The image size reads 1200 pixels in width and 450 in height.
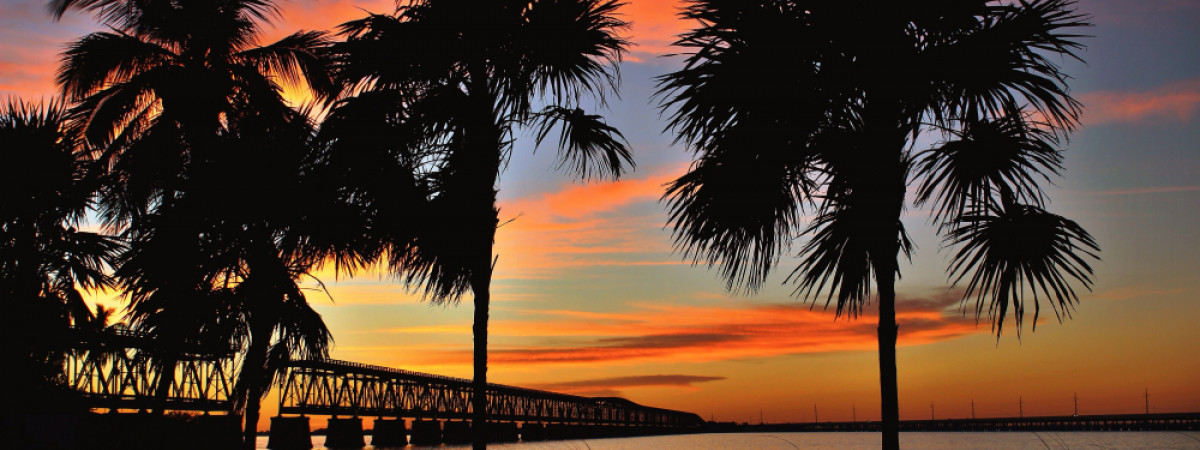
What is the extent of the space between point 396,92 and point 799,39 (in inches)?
178

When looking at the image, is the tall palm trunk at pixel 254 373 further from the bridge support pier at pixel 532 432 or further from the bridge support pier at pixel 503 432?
the bridge support pier at pixel 532 432

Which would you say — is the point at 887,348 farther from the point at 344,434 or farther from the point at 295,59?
the point at 344,434

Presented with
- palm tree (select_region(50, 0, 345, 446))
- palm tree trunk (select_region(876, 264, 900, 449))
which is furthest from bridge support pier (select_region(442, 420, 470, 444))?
palm tree trunk (select_region(876, 264, 900, 449))

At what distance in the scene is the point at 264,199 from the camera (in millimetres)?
13539

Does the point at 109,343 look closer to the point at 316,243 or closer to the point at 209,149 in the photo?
the point at 209,149

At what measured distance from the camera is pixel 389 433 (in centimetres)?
11738

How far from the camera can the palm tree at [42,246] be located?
18.4 metres

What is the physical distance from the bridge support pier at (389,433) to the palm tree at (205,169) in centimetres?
10275

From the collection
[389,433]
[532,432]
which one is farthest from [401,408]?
[532,432]

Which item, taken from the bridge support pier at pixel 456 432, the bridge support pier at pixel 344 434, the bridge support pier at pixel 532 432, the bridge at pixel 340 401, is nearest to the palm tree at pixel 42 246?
the bridge at pixel 340 401

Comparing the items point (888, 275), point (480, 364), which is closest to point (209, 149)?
point (480, 364)

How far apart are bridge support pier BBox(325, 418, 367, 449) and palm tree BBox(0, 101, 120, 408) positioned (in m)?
85.5

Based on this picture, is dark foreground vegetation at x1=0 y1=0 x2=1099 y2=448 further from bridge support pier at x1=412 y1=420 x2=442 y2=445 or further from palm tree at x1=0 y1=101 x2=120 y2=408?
bridge support pier at x1=412 y1=420 x2=442 y2=445

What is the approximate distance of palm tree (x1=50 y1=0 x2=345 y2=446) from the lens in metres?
13.6
